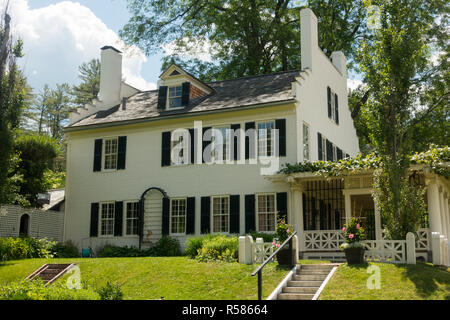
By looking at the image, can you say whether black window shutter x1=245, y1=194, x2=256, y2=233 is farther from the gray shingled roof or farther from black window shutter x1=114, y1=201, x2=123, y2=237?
black window shutter x1=114, y1=201, x2=123, y2=237

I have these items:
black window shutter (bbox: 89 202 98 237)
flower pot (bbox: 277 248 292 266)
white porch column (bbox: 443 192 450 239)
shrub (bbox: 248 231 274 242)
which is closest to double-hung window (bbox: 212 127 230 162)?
shrub (bbox: 248 231 274 242)

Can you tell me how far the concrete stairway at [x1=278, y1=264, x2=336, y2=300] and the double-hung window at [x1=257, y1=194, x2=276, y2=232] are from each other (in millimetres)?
5412

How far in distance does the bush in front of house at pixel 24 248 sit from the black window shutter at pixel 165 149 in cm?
571

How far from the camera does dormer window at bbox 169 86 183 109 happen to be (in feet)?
76.9

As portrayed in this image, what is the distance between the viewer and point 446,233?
19750 millimetres

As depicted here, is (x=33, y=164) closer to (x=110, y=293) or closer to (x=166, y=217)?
(x=166, y=217)

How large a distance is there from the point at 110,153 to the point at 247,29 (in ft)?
46.6

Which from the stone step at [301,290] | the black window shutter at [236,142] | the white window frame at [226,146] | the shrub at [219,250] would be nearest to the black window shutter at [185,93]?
the white window frame at [226,146]

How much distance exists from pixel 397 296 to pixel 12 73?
15.6 meters

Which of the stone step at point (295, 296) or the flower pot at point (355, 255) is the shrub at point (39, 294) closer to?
the stone step at point (295, 296)

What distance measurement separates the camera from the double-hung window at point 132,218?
73.8 ft

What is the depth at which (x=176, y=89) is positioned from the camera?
23.7 meters

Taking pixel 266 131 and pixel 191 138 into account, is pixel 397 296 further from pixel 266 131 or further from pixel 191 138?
pixel 191 138
